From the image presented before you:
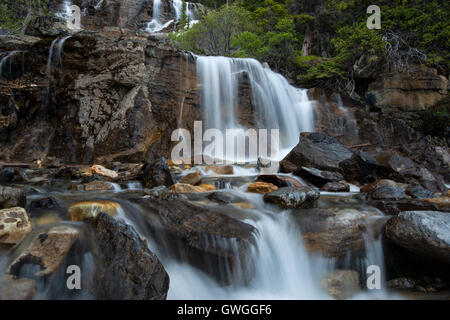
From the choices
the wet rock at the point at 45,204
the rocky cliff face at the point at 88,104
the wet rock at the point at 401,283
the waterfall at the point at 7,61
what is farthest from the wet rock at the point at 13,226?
the waterfall at the point at 7,61

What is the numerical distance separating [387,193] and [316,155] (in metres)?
2.81

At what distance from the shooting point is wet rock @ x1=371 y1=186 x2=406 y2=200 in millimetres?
5400

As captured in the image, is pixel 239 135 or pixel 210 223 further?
pixel 239 135

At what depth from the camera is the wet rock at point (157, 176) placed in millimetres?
6144

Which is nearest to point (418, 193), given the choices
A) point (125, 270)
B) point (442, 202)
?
point (442, 202)

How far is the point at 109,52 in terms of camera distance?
33.5ft

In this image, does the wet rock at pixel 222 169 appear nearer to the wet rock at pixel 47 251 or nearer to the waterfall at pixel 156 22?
the wet rock at pixel 47 251

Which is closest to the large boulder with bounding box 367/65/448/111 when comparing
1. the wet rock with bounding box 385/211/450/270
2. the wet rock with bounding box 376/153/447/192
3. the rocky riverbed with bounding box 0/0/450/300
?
the rocky riverbed with bounding box 0/0/450/300

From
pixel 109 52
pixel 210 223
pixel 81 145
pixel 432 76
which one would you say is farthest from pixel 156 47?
pixel 432 76

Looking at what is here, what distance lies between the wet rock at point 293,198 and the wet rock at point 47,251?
3113mm

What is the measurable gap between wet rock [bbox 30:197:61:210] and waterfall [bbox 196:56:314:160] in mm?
7539
